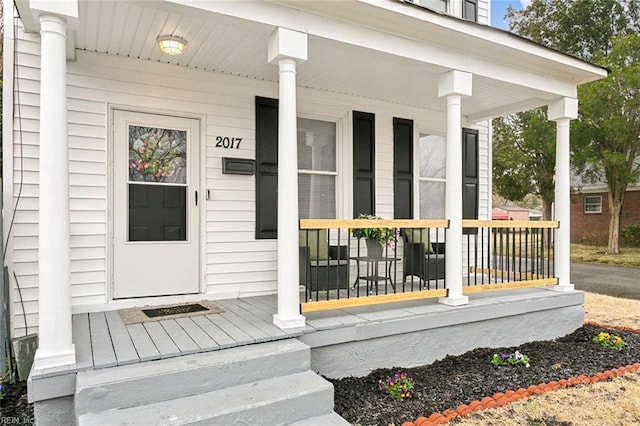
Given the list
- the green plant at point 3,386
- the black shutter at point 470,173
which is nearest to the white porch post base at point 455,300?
the black shutter at point 470,173

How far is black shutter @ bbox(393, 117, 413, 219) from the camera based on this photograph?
5367mm

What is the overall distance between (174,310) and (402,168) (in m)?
3.19

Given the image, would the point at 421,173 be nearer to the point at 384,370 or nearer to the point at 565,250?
the point at 565,250

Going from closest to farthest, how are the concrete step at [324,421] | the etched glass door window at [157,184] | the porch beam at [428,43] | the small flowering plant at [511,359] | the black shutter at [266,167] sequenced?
the concrete step at [324,421] < the porch beam at [428,43] < the small flowering plant at [511,359] < the etched glass door window at [157,184] < the black shutter at [266,167]

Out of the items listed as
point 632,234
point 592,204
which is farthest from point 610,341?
point 592,204

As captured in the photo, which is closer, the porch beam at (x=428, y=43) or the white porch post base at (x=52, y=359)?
the white porch post base at (x=52, y=359)

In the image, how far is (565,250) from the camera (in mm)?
4805

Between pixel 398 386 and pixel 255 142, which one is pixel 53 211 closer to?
pixel 255 142

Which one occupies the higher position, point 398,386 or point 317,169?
point 317,169

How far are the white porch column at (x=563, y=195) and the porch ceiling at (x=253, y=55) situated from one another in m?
0.22

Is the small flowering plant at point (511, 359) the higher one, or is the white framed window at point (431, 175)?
the white framed window at point (431, 175)

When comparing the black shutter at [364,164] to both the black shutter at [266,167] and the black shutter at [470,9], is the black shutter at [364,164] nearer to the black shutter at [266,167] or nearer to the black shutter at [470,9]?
the black shutter at [266,167]

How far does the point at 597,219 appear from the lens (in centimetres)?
1697

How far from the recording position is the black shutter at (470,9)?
564cm
